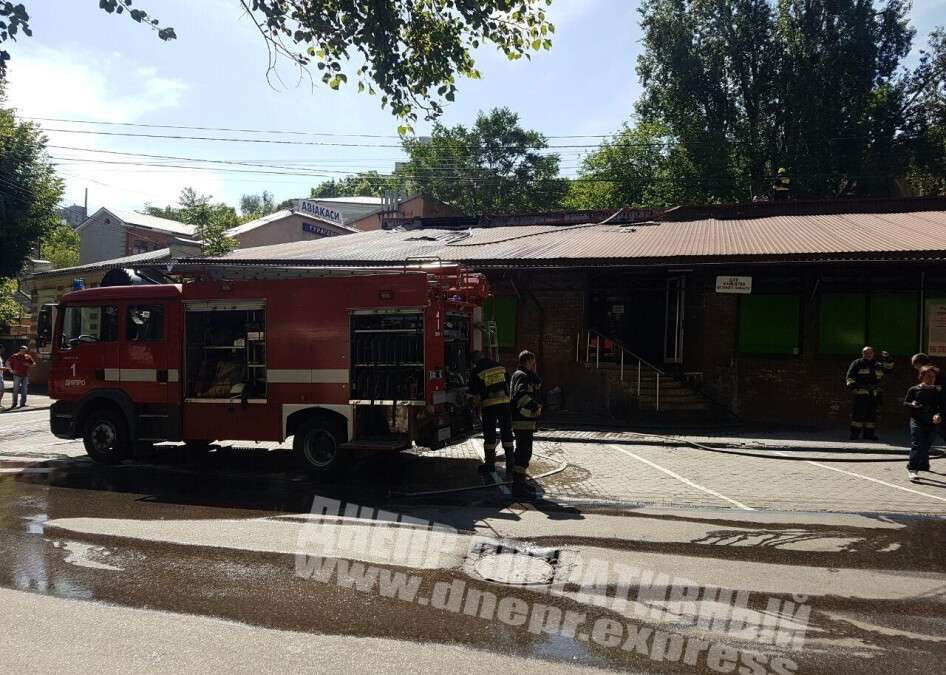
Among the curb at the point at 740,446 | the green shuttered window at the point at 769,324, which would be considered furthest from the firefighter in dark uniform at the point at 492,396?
the green shuttered window at the point at 769,324

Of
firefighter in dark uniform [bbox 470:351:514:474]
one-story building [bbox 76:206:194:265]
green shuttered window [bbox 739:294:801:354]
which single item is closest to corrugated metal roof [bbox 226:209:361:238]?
one-story building [bbox 76:206:194:265]

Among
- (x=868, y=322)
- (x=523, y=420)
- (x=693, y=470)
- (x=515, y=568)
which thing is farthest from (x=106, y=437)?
(x=868, y=322)

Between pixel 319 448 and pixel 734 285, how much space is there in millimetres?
9834

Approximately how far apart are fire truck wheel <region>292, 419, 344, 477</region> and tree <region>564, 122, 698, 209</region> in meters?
31.7

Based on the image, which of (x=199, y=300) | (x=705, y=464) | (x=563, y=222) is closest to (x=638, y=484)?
(x=705, y=464)

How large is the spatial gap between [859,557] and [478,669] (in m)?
3.91

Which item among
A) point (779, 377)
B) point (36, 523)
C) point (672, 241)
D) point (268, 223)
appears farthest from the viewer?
point (268, 223)

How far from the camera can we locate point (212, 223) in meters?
36.3

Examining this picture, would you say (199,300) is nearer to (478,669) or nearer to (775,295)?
(478,669)

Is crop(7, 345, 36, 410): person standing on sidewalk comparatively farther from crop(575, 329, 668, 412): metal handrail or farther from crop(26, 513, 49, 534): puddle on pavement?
crop(575, 329, 668, 412): metal handrail

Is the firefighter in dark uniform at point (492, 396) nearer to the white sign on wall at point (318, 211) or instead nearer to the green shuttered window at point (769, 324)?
the green shuttered window at point (769, 324)

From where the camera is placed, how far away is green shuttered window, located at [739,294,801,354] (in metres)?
14.8

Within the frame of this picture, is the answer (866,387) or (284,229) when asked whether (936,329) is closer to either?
(866,387)

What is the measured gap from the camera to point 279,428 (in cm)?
913
